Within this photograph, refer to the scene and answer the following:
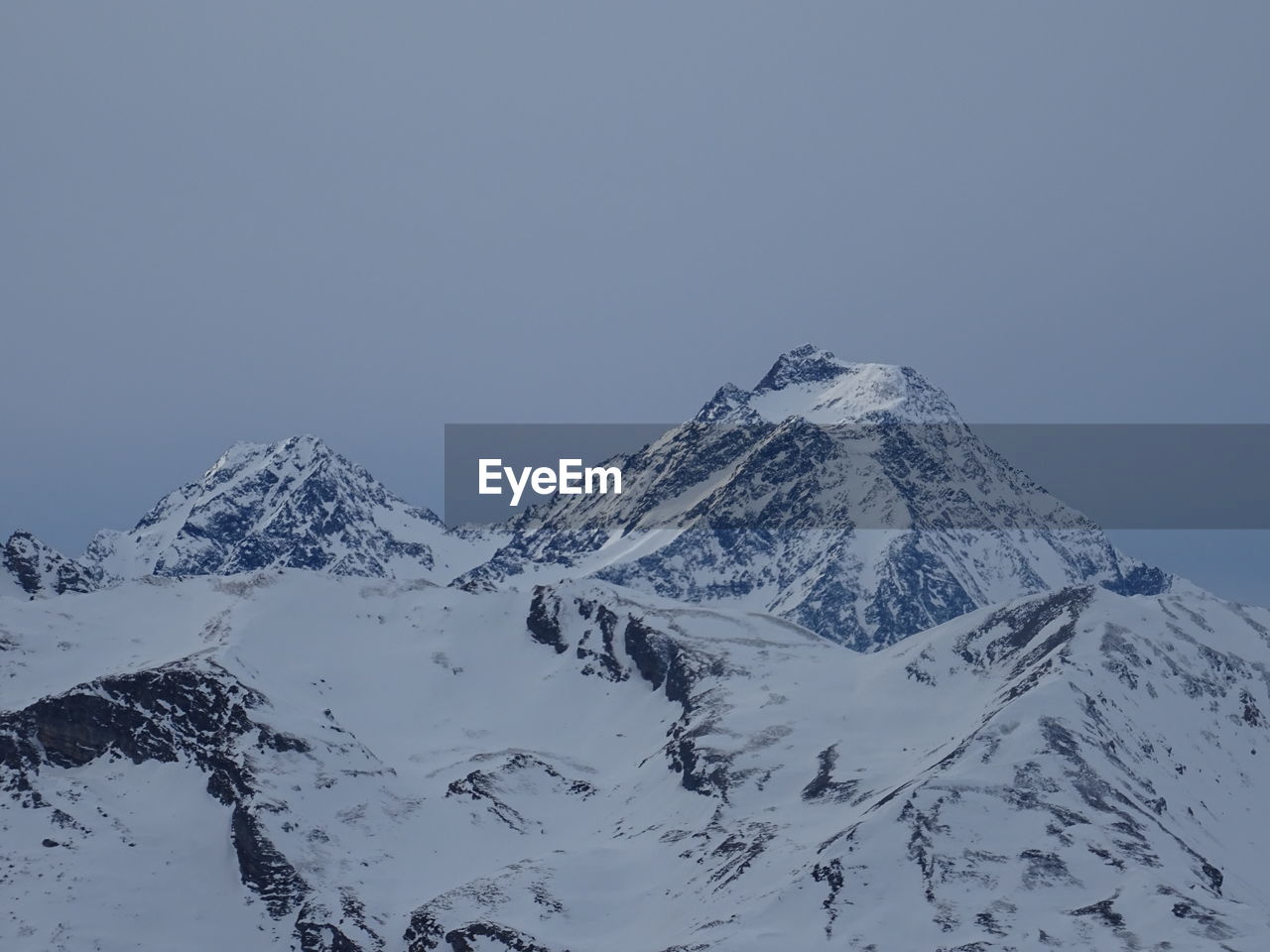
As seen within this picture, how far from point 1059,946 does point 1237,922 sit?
17.4m

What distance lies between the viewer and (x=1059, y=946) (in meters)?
198

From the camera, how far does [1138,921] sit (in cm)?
19838

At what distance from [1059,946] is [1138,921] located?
8287mm

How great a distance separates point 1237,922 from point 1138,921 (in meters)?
9.51

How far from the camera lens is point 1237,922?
642 ft
